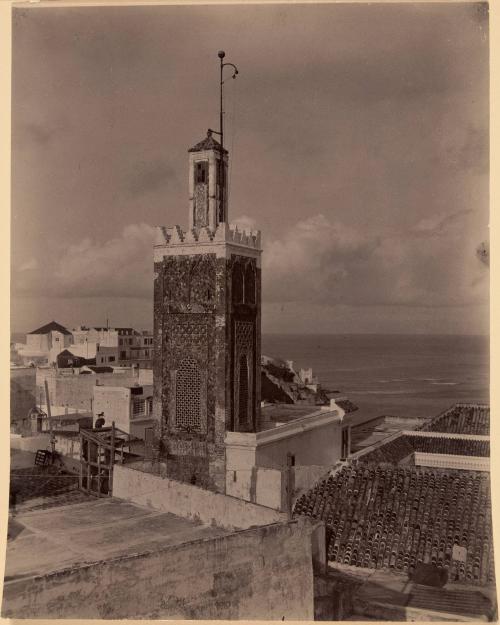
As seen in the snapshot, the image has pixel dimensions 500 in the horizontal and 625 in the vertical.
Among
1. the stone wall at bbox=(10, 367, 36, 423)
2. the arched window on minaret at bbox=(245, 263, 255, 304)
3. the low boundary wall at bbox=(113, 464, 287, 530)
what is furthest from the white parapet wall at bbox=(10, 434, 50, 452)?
the arched window on minaret at bbox=(245, 263, 255, 304)

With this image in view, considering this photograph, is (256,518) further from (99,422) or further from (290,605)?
(99,422)

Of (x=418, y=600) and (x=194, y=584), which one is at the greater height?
(x=194, y=584)

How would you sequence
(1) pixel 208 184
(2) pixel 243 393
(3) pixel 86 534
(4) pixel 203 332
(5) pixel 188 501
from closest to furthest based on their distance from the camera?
1. (3) pixel 86 534
2. (5) pixel 188 501
3. (1) pixel 208 184
4. (4) pixel 203 332
5. (2) pixel 243 393

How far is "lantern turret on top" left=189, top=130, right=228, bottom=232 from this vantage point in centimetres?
1314

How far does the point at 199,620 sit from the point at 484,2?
7771 millimetres

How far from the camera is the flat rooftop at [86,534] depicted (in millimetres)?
8469

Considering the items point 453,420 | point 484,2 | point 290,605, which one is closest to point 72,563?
point 290,605

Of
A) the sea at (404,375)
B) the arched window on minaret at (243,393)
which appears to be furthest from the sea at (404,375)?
the arched window on minaret at (243,393)

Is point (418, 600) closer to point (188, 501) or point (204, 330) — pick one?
point (188, 501)

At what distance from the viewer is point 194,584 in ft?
24.3

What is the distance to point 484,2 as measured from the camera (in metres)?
8.26

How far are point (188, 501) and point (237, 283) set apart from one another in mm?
4774

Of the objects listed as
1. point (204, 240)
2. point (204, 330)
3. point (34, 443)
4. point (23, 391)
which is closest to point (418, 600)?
point (204, 330)

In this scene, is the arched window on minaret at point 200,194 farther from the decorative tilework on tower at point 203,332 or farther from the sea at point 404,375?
the sea at point 404,375
